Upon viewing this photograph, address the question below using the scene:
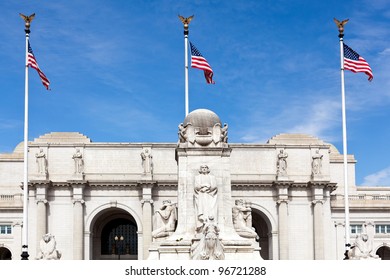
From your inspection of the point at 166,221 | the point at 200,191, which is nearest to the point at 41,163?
the point at 166,221

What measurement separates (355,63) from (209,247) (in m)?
28.3

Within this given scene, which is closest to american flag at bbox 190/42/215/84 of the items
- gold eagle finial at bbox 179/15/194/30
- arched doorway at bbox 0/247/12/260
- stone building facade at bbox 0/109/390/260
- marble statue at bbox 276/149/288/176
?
gold eagle finial at bbox 179/15/194/30

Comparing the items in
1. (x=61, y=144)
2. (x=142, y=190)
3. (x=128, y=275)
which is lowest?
(x=128, y=275)

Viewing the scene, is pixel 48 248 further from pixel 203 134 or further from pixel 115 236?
pixel 115 236

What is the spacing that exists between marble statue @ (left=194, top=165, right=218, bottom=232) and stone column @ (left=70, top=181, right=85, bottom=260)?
5084cm

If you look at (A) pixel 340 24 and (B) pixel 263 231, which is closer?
(A) pixel 340 24

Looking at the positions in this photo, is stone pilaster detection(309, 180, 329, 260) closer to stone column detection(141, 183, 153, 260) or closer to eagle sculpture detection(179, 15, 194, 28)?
stone column detection(141, 183, 153, 260)

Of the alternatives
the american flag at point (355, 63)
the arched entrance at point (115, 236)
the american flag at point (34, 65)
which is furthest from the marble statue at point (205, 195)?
the arched entrance at point (115, 236)

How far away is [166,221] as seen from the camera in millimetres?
29062

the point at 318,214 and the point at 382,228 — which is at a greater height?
the point at 318,214

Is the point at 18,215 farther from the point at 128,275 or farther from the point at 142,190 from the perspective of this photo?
the point at 128,275

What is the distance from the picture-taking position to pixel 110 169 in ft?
264

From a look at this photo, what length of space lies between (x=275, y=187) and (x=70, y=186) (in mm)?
22154

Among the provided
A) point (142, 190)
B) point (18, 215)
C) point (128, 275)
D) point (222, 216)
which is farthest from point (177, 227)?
point (18, 215)
